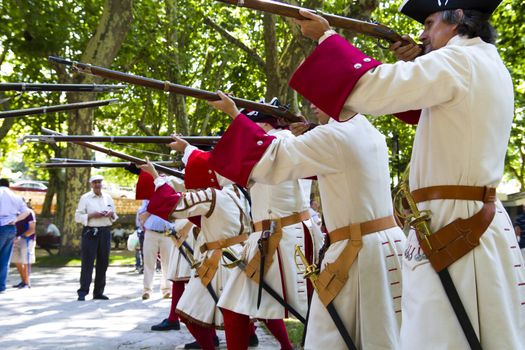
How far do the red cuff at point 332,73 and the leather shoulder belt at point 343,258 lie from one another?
1.26 meters

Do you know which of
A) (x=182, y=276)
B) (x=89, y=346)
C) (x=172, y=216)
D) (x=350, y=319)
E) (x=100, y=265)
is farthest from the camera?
(x=100, y=265)

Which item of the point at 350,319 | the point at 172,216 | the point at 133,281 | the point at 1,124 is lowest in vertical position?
the point at 133,281

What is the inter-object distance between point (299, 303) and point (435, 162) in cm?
295

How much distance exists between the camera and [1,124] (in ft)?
95.0

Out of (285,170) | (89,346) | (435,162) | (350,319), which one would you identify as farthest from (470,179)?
(89,346)

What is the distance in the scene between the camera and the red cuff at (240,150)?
3.55 m

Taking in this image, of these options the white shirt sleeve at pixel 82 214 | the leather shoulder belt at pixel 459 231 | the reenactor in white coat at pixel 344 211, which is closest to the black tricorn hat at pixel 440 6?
the leather shoulder belt at pixel 459 231

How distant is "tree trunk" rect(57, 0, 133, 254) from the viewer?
62.7 feet

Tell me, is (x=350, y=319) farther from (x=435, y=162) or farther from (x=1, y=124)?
(x=1, y=124)

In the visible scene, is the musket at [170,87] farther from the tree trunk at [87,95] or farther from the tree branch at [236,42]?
the tree branch at [236,42]

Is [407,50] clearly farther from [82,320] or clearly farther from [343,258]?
[82,320]

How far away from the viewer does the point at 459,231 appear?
297cm

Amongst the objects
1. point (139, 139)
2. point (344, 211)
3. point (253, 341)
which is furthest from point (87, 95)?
point (344, 211)

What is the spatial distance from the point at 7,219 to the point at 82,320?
14.3 feet
